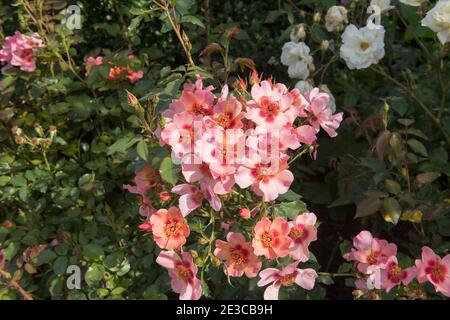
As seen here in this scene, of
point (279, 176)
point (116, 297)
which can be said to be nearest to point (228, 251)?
point (279, 176)

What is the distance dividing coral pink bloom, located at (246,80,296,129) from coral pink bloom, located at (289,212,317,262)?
265mm

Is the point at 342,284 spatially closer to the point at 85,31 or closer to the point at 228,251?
the point at 228,251

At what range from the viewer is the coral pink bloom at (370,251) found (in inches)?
59.8

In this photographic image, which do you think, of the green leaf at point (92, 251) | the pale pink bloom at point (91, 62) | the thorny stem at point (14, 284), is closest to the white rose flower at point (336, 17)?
the pale pink bloom at point (91, 62)

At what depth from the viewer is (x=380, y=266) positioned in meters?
1.48

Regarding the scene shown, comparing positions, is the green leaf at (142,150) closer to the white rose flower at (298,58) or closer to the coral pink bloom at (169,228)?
the coral pink bloom at (169,228)

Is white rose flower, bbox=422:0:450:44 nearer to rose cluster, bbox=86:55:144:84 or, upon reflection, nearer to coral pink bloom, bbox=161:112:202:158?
coral pink bloom, bbox=161:112:202:158

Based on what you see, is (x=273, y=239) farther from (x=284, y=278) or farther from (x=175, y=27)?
(x=175, y=27)

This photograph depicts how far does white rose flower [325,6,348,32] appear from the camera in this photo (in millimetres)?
1815

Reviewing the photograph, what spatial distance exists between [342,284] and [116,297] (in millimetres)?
969

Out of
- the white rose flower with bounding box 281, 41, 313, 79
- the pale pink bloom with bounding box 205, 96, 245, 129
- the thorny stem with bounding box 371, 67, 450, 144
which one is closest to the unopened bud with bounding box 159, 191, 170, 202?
the pale pink bloom with bounding box 205, 96, 245, 129

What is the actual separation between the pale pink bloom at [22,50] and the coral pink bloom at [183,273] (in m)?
1.16

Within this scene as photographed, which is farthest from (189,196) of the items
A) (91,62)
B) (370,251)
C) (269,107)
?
(91,62)
